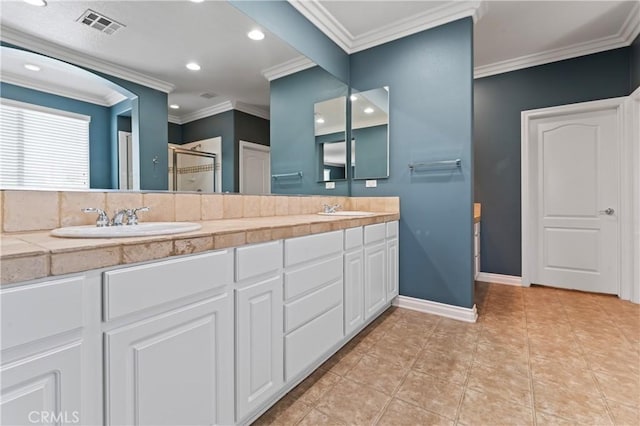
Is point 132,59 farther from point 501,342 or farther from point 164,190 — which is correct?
point 501,342

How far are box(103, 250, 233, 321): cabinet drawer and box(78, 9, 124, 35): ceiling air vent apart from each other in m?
1.09

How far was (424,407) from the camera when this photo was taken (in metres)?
1.39

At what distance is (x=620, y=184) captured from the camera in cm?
294

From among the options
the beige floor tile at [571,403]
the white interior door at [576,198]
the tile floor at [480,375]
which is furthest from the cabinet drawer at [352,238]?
the white interior door at [576,198]

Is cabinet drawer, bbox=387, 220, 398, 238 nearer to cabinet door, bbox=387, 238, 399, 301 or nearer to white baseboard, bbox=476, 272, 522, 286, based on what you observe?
cabinet door, bbox=387, 238, 399, 301

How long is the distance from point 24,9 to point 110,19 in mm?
292

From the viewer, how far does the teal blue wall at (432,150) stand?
7.97ft

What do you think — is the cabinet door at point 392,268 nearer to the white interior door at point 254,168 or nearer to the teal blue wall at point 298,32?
the white interior door at point 254,168

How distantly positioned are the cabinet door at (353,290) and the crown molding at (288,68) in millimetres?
1394

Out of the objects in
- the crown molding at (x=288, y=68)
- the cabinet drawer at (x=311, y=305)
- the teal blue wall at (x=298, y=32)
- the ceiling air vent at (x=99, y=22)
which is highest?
the teal blue wall at (x=298, y=32)

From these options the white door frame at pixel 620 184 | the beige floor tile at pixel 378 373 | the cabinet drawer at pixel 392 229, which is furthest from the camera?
the white door frame at pixel 620 184

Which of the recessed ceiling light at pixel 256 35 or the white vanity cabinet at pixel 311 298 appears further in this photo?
the recessed ceiling light at pixel 256 35

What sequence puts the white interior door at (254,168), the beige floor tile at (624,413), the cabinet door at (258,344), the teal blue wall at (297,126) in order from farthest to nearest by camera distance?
the teal blue wall at (297,126) → the white interior door at (254,168) → the beige floor tile at (624,413) → the cabinet door at (258,344)

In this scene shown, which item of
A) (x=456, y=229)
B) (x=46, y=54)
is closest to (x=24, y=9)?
(x=46, y=54)
